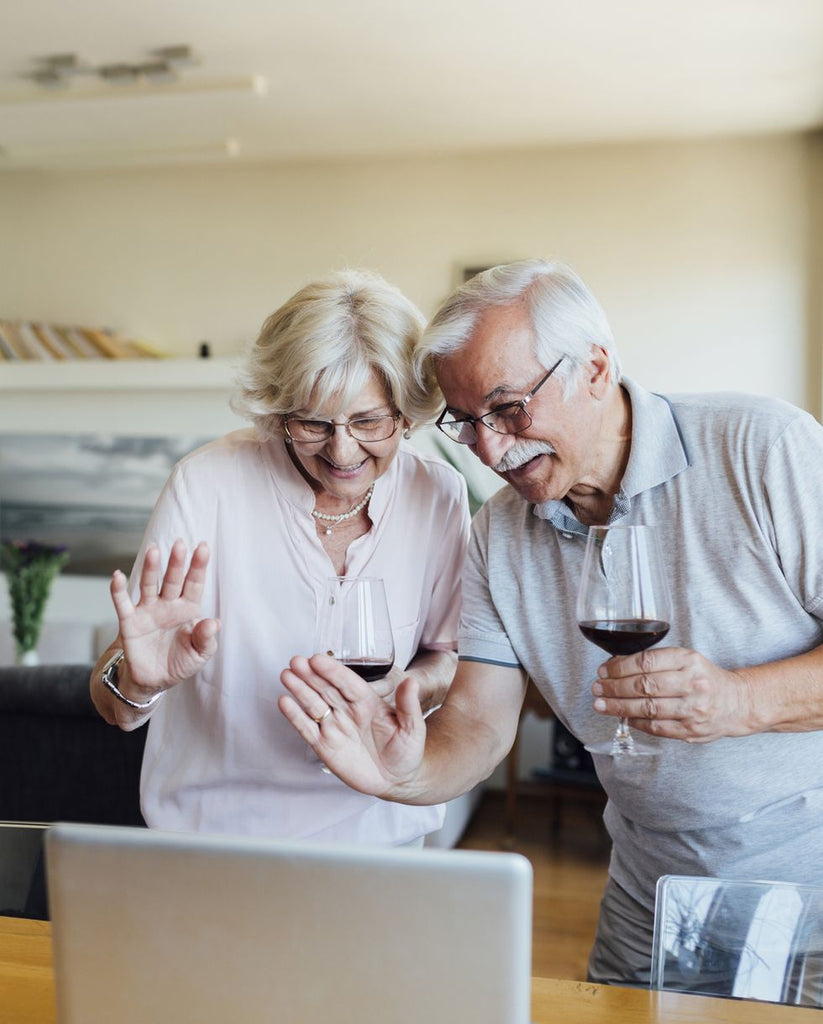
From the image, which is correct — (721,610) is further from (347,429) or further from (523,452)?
(347,429)

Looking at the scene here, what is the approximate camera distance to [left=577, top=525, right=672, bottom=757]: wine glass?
1.23 metres

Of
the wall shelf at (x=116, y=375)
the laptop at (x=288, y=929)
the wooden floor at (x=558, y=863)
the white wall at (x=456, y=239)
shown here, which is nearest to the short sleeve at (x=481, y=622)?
the laptop at (x=288, y=929)

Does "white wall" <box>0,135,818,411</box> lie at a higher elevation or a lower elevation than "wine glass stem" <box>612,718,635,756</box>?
higher

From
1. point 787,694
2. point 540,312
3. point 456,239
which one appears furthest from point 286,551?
point 456,239

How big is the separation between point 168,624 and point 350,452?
0.37 m

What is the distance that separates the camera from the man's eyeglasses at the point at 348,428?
160 cm

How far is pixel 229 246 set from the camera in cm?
555

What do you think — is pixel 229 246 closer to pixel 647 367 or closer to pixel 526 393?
pixel 647 367

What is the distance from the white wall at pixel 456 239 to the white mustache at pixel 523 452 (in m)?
3.70

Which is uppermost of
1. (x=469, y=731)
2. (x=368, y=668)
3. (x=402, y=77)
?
(x=402, y=77)

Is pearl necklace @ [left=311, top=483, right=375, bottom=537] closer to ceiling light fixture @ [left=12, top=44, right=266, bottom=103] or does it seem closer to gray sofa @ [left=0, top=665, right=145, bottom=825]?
gray sofa @ [left=0, top=665, right=145, bottom=825]

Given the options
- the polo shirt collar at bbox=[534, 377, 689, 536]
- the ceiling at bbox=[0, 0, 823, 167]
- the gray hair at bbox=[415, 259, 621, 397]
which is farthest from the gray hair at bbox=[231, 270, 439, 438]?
the ceiling at bbox=[0, 0, 823, 167]

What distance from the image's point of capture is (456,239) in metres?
5.25

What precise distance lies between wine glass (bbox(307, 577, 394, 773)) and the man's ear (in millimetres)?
440
